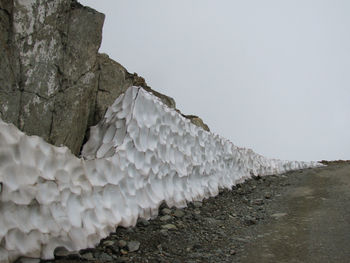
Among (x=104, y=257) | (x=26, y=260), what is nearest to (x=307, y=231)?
(x=104, y=257)

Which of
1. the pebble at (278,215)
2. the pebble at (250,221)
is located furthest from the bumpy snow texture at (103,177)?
the pebble at (278,215)

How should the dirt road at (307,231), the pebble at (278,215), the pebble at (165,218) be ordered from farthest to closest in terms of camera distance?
the pebble at (278,215), the pebble at (165,218), the dirt road at (307,231)

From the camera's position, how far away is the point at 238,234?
15.9 ft

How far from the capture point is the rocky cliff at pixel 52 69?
370 cm

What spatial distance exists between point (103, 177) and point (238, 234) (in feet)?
7.11

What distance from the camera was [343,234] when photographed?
178 inches

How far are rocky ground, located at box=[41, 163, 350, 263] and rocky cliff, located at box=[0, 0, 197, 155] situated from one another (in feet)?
5.30

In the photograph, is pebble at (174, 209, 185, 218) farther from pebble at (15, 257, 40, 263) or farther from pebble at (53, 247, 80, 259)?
pebble at (15, 257, 40, 263)

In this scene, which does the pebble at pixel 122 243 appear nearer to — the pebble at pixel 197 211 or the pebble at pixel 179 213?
the pebble at pixel 179 213

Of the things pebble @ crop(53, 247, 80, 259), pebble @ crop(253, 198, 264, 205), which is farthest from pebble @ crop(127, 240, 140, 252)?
pebble @ crop(253, 198, 264, 205)

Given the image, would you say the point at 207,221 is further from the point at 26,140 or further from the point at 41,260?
the point at 26,140

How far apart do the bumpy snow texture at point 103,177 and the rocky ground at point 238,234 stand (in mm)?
230

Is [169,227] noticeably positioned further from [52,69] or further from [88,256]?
[52,69]

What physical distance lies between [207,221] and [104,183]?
6.34ft
